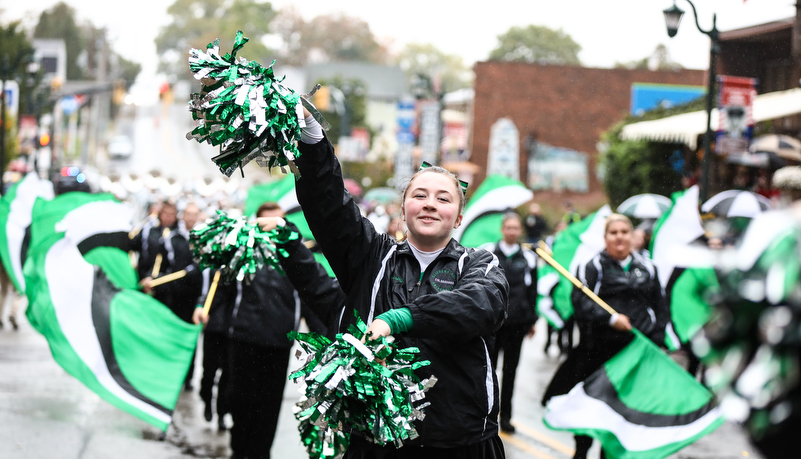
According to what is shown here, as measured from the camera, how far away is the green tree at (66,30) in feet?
307

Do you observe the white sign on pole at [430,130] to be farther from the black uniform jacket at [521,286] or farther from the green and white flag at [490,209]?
the black uniform jacket at [521,286]

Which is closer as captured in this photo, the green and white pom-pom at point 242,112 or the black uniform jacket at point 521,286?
the green and white pom-pom at point 242,112

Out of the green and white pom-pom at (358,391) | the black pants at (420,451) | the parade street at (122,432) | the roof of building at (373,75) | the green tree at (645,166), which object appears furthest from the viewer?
the roof of building at (373,75)

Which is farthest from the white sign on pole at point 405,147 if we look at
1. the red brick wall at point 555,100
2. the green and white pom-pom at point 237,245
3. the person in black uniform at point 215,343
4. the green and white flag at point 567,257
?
the green and white pom-pom at point 237,245

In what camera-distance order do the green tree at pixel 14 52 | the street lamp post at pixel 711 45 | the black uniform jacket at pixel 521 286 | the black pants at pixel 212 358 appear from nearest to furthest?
1. the black pants at pixel 212 358
2. the black uniform jacket at pixel 521 286
3. the street lamp post at pixel 711 45
4. the green tree at pixel 14 52

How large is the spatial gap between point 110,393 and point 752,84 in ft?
36.8

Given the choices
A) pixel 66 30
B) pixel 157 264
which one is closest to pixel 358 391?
pixel 157 264

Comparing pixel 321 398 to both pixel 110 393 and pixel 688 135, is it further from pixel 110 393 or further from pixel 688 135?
pixel 688 135

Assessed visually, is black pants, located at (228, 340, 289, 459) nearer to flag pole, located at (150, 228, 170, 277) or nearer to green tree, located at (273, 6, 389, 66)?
flag pole, located at (150, 228, 170, 277)

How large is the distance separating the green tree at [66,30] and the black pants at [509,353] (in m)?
91.9

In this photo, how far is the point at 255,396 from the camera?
6.31m

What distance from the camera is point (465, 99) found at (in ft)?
176

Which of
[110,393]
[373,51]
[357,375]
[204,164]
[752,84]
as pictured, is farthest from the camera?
[373,51]

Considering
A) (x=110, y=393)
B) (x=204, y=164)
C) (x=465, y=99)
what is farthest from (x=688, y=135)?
(x=204, y=164)
